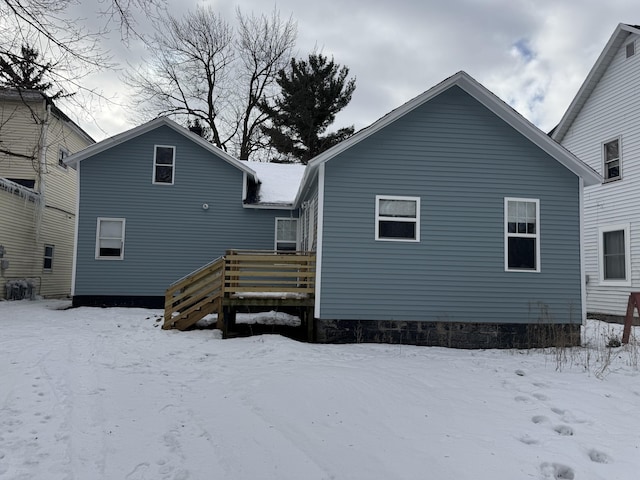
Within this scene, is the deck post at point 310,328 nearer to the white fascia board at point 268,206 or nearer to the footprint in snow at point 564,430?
the footprint in snow at point 564,430

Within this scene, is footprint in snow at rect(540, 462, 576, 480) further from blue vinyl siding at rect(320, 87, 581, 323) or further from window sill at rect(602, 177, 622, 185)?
window sill at rect(602, 177, 622, 185)

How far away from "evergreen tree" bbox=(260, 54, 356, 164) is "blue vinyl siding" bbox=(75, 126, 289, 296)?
42.4 ft

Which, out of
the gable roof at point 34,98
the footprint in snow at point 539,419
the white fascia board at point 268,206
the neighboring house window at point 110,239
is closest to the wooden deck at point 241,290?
the gable roof at point 34,98

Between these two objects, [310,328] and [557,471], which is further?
[310,328]

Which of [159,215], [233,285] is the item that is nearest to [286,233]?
[159,215]

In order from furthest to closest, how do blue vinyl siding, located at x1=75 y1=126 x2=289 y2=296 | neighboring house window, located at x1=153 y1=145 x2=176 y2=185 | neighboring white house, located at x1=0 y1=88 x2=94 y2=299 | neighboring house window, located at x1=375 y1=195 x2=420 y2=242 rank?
neighboring white house, located at x1=0 y1=88 x2=94 y2=299, neighboring house window, located at x1=153 y1=145 x2=176 y2=185, blue vinyl siding, located at x1=75 y1=126 x2=289 y2=296, neighboring house window, located at x1=375 y1=195 x2=420 y2=242

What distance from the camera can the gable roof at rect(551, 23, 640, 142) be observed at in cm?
1250

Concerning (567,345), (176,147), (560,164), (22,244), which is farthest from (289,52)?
(567,345)

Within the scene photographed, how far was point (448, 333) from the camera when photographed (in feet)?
29.2

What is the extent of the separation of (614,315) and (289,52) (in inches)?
940

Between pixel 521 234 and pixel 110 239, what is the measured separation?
38.2ft

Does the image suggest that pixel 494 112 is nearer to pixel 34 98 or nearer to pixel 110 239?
pixel 110 239

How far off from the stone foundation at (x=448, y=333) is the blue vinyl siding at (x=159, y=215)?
601 cm

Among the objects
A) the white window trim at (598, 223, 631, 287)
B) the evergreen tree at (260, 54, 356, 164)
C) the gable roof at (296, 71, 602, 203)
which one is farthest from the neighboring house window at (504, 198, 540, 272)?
the evergreen tree at (260, 54, 356, 164)
